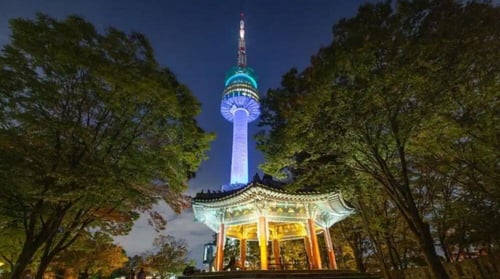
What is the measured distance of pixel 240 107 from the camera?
41219 millimetres

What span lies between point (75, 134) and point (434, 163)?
19.3m

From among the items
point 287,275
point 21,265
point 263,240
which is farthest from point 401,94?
point 21,265

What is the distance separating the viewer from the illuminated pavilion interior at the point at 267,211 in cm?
1695

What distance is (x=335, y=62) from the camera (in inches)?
452

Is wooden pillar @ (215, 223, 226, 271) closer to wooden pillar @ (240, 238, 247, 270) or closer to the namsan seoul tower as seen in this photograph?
wooden pillar @ (240, 238, 247, 270)

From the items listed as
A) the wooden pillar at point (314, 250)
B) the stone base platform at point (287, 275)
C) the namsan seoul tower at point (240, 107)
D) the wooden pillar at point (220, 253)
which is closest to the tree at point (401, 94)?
the stone base platform at point (287, 275)

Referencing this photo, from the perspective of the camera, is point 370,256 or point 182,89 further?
point 370,256

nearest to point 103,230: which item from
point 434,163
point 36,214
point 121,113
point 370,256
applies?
point 36,214

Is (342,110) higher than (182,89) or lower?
lower

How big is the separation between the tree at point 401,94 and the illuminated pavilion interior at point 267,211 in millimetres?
3671

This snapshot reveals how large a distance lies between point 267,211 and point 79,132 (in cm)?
1179

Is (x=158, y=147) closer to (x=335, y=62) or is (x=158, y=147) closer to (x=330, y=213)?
(x=335, y=62)

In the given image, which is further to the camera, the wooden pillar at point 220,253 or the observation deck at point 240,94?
the observation deck at point 240,94

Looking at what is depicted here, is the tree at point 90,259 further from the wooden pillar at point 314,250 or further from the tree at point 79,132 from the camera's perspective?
the wooden pillar at point 314,250
